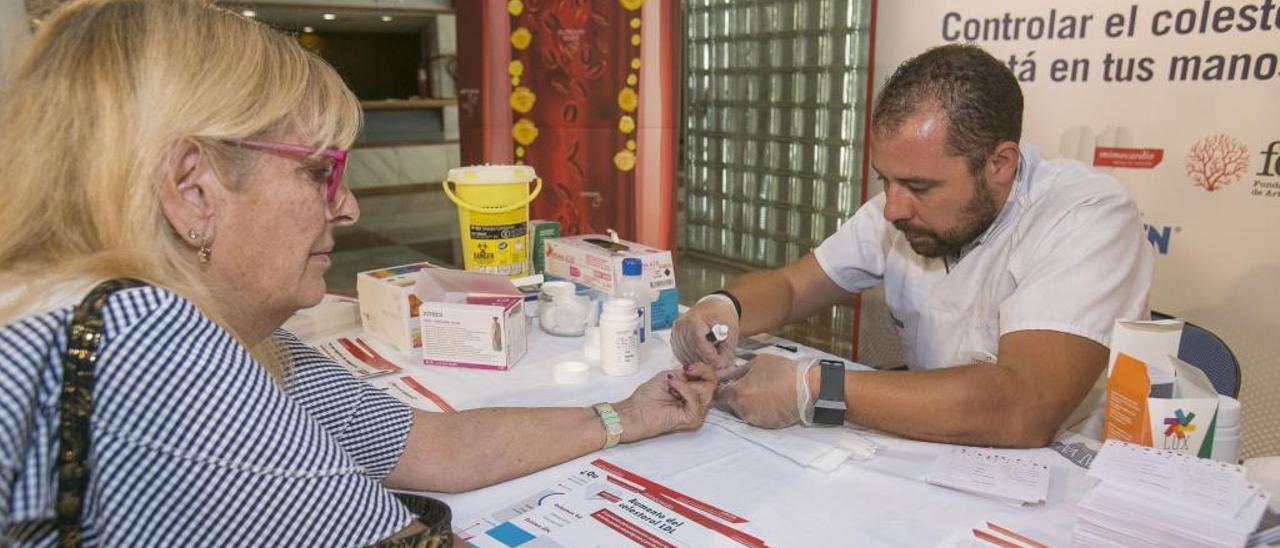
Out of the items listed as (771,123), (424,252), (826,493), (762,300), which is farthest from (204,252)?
(424,252)

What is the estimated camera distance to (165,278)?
82 centimetres

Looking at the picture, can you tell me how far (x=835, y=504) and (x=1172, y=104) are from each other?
2.12 metres

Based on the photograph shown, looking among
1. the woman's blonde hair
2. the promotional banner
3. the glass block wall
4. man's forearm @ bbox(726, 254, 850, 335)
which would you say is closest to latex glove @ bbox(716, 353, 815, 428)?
man's forearm @ bbox(726, 254, 850, 335)

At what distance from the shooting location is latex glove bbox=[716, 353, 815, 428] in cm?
136

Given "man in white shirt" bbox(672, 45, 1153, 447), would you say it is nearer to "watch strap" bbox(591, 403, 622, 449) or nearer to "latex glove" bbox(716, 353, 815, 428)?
"latex glove" bbox(716, 353, 815, 428)

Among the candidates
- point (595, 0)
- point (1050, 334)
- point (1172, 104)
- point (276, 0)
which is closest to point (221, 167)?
point (1050, 334)

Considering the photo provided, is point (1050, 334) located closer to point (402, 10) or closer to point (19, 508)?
point (19, 508)

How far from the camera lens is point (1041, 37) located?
275 centimetres

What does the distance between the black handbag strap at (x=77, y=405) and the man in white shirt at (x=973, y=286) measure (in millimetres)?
969

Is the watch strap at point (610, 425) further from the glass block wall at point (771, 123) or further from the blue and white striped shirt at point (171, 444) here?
the glass block wall at point (771, 123)

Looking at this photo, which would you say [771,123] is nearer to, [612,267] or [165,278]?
[612,267]

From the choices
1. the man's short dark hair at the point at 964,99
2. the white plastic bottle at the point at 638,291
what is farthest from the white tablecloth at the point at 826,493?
the man's short dark hair at the point at 964,99

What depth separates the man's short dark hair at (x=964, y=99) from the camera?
152 centimetres

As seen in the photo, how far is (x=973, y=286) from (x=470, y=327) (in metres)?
1.09
